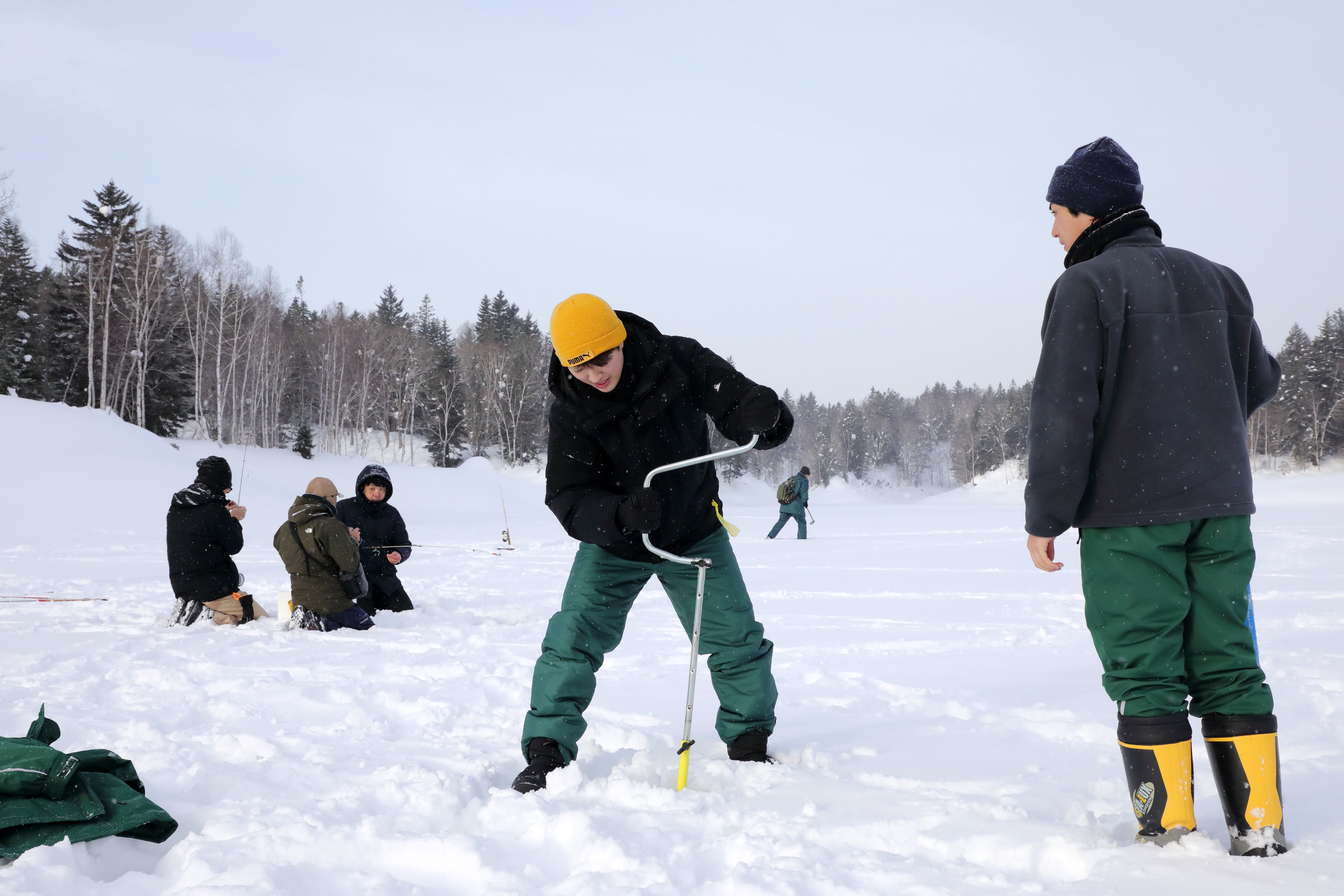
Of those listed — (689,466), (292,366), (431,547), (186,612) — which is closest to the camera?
(689,466)

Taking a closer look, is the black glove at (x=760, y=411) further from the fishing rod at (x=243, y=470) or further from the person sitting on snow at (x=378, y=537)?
the fishing rod at (x=243, y=470)

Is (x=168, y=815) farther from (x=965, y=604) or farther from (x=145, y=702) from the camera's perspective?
(x=965, y=604)

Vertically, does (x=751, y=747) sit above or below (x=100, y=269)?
below

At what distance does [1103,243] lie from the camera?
2.34 meters

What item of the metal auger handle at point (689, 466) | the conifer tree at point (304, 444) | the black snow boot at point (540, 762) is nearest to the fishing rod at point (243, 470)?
the conifer tree at point (304, 444)

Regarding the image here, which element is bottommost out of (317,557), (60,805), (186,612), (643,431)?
(186,612)

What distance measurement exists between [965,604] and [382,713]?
536cm

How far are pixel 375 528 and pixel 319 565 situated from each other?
100 cm

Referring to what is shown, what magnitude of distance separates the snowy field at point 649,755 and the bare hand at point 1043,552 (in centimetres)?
70

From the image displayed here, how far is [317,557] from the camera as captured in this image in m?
6.30

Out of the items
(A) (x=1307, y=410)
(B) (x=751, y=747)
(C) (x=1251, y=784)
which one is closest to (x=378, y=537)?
(B) (x=751, y=747)

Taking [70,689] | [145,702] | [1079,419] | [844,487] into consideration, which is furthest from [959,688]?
[844,487]

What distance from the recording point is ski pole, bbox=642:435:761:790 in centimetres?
273

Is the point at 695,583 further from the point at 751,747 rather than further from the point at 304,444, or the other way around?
the point at 304,444
